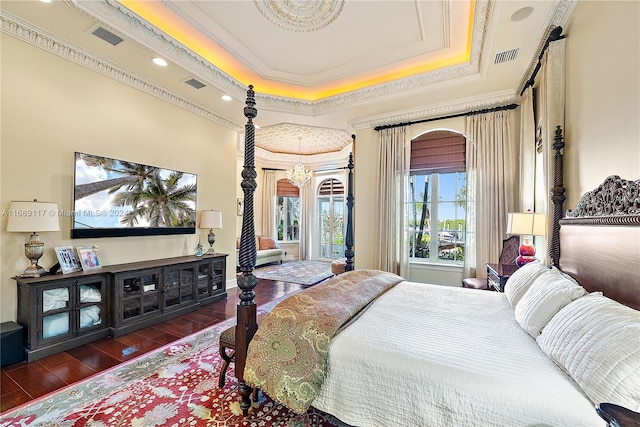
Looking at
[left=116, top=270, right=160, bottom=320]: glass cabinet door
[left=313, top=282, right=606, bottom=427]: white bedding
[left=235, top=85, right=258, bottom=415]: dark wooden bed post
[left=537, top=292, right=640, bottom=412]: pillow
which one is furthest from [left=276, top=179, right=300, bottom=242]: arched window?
[left=537, top=292, right=640, bottom=412]: pillow

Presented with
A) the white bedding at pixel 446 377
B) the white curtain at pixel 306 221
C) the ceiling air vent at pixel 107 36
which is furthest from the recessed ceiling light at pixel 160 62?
the white curtain at pixel 306 221

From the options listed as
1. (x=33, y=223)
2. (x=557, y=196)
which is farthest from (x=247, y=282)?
(x=557, y=196)

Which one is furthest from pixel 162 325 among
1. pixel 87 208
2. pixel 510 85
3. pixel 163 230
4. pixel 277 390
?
pixel 510 85

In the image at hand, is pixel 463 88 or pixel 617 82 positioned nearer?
pixel 617 82

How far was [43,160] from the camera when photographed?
2795 mm

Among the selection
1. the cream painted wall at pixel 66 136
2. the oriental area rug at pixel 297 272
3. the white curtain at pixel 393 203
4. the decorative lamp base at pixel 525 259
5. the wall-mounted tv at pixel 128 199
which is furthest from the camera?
the oriental area rug at pixel 297 272

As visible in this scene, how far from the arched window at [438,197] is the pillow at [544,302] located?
2.79 meters

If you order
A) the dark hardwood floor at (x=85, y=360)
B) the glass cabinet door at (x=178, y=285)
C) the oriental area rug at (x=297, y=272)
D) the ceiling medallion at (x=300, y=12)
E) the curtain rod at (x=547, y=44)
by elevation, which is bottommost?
the oriental area rug at (x=297, y=272)

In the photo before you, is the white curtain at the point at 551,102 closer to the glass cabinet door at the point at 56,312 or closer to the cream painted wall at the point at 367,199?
the cream painted wall at the point at 367,199

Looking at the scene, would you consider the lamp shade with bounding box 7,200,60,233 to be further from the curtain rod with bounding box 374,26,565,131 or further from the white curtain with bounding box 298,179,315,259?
the white curtain with bounding box 298,179,315,259

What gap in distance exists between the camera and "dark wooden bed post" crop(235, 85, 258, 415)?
72.6 inches

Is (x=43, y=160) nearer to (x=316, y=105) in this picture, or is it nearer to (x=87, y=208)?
(x=87, y=208)

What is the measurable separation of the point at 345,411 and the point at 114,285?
281 cm

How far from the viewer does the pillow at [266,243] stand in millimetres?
7734
